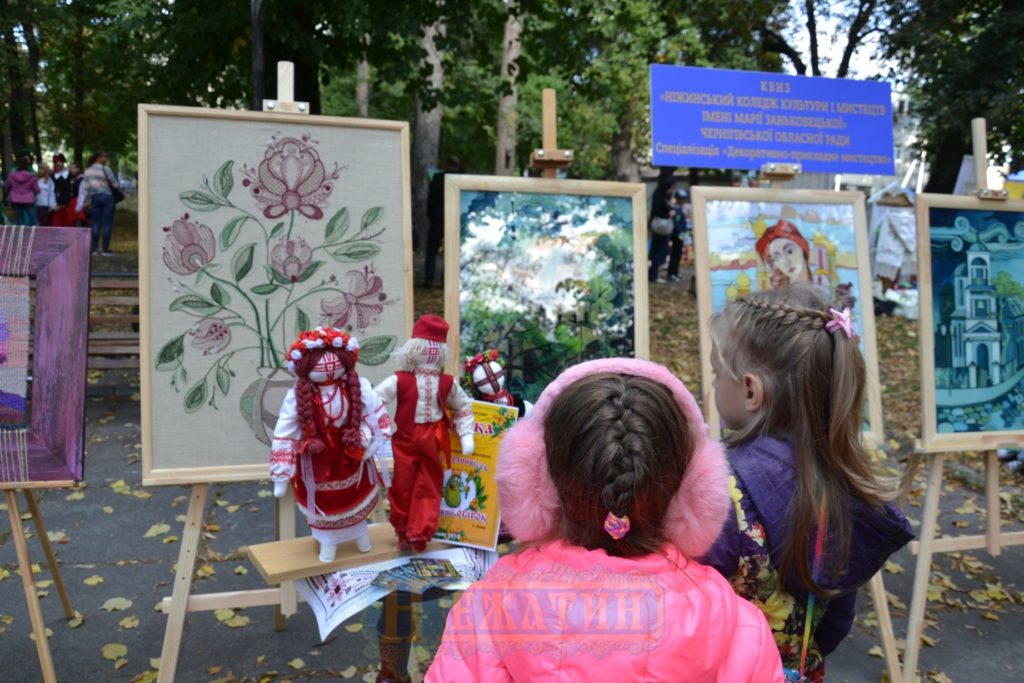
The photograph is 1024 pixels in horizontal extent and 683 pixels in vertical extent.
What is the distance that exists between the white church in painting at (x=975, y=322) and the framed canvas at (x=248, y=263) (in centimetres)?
218

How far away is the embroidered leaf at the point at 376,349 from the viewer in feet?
9.56

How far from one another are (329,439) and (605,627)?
146cm

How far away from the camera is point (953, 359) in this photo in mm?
3248

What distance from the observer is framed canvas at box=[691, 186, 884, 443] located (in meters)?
3.28

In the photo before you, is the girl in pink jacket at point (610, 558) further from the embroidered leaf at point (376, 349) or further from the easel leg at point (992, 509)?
the easel leg at point (992, 509)

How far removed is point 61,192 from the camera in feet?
46.0

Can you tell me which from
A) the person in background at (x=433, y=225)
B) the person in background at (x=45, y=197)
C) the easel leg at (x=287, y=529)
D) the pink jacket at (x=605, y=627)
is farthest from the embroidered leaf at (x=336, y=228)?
the person in background at (x=45, y=197)

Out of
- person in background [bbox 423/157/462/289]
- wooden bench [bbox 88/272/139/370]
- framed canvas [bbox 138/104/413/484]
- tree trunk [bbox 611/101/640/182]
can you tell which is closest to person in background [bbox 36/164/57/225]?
person in background [bbox 423/157/462/289]

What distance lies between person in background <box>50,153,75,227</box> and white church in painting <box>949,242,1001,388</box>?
1392 cm

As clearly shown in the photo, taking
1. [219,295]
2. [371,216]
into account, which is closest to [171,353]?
[219,295]

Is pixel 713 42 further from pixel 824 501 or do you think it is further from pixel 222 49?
pixel 824 501

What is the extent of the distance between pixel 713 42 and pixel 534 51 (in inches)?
243

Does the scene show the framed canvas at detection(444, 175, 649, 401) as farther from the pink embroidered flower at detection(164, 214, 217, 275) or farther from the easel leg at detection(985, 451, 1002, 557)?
the easel leg at detection(985, 451, 1002, 557)

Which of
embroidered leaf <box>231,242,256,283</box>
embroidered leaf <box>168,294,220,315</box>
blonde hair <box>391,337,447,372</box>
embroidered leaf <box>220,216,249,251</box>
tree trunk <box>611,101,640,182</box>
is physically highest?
tree trunk <box>611,101,640,182</box>
